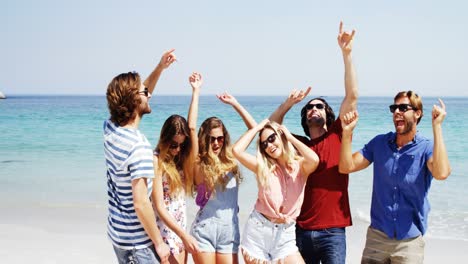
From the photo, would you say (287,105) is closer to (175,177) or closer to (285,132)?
(285,132)

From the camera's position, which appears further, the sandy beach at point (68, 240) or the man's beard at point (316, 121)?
the sandy beach at point (68, 240)

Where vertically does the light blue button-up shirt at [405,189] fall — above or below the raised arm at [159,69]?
below

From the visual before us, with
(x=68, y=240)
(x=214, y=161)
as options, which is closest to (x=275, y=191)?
(x=214, y=161)

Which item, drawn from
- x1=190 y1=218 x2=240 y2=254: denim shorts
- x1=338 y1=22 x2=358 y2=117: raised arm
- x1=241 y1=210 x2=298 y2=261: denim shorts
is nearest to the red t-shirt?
x1=241 y1=210 x2=298 y2=261: denim shorts

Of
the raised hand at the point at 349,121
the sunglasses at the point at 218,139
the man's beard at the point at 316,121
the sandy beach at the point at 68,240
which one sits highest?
the raised hand at the point at 349,121

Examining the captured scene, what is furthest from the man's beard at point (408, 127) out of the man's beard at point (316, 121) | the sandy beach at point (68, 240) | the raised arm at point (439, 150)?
the sandy beach at point (68, 240)

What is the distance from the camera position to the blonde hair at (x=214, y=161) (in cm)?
490

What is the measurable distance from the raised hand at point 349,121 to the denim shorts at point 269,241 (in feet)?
3.17

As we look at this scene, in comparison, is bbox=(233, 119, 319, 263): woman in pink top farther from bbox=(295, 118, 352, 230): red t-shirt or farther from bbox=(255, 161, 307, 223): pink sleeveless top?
bbox=(295, 118, 352, 230): red t-shirt

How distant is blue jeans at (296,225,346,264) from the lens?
488cm

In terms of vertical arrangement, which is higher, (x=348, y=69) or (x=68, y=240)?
(x=348, y=69)

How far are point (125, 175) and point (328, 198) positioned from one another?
6.86ft

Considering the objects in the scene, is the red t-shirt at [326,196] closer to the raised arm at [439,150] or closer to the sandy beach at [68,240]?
the raised arm at [439,150]

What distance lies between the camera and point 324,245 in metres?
4.89
